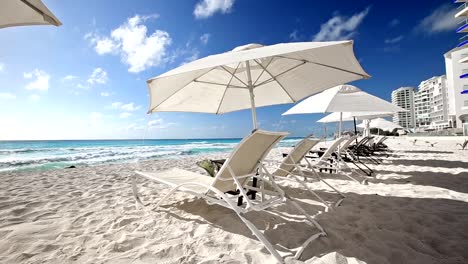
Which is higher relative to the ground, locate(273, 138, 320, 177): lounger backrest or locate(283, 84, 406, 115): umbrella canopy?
locate(283, 84, 406, 115): umbrella canopy

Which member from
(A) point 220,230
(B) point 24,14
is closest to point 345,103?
(A) point 220,230

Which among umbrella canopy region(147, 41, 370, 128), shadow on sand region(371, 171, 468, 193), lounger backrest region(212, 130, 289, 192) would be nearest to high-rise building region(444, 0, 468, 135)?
shadow on sand region(371, 171, 468, 193)

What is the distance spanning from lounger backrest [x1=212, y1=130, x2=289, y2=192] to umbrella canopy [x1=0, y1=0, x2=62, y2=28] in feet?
6.67

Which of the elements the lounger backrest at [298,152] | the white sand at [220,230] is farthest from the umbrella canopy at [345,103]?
the white sand at [220,230]

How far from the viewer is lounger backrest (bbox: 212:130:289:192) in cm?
222

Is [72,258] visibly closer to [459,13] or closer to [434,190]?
[434,190]

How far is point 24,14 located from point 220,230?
2718 millimetres

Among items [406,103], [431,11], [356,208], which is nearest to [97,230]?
[356,208]

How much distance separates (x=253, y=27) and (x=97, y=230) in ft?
55.3

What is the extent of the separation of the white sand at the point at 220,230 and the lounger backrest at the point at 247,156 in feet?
1.86

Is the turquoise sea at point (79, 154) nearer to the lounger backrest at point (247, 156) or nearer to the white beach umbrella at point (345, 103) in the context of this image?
the white beach umbrella at point (345, 103)

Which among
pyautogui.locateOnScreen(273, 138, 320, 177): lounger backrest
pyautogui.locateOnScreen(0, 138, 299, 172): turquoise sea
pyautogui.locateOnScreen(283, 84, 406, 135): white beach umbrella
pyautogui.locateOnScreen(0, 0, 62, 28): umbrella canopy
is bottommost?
pyautogui.locateOnScreen(0, 138, 299, 172): turquoise sea

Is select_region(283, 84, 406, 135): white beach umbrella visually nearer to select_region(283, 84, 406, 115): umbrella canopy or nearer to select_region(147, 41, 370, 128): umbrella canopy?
select_region(283, 84, 406, 115): umbrella canopy

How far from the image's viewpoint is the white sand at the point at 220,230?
1864 mm
